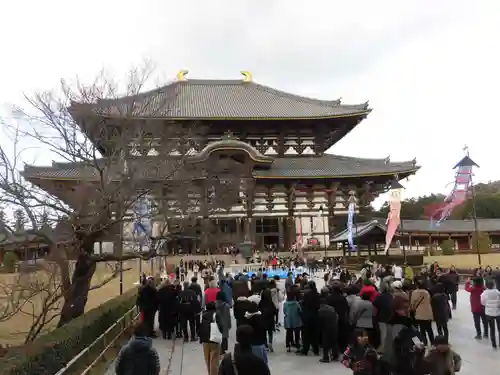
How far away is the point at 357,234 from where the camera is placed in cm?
3103

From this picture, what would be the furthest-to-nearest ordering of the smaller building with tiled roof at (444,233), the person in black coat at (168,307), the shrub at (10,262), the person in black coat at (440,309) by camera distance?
the smaller building with tiled roof at (444,233) < the shrub at (10,262) < the person in black coat at (168,307) < the person in black coat at (440,309)

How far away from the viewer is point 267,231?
4325 cm

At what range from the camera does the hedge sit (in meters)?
6.55

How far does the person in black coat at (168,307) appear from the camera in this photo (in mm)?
12617

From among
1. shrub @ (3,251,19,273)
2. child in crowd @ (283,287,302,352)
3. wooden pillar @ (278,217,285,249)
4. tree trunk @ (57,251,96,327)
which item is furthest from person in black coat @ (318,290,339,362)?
wooden pillar @ (278,217,285,249)

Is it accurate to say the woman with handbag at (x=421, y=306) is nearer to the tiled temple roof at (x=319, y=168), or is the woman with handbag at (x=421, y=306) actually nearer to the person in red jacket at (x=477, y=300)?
the person in red jacket at (x=477, y=300)

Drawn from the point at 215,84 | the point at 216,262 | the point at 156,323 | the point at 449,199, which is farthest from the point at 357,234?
the point at 215,84

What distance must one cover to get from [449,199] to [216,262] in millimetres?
18314

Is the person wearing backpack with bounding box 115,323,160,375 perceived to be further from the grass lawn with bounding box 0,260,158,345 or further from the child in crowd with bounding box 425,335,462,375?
the grass lawn with bounding box 0,260,158,345

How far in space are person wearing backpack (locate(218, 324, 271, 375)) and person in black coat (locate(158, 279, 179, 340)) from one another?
7416 mm

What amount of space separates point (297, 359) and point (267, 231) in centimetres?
3294

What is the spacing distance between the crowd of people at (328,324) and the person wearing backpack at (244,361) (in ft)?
0.03

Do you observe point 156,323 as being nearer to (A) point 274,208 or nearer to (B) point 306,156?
(A) point 274,208

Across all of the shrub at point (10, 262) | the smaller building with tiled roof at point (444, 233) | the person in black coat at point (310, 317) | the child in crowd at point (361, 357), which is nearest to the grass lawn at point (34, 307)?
the shrub at point (10, 262)
